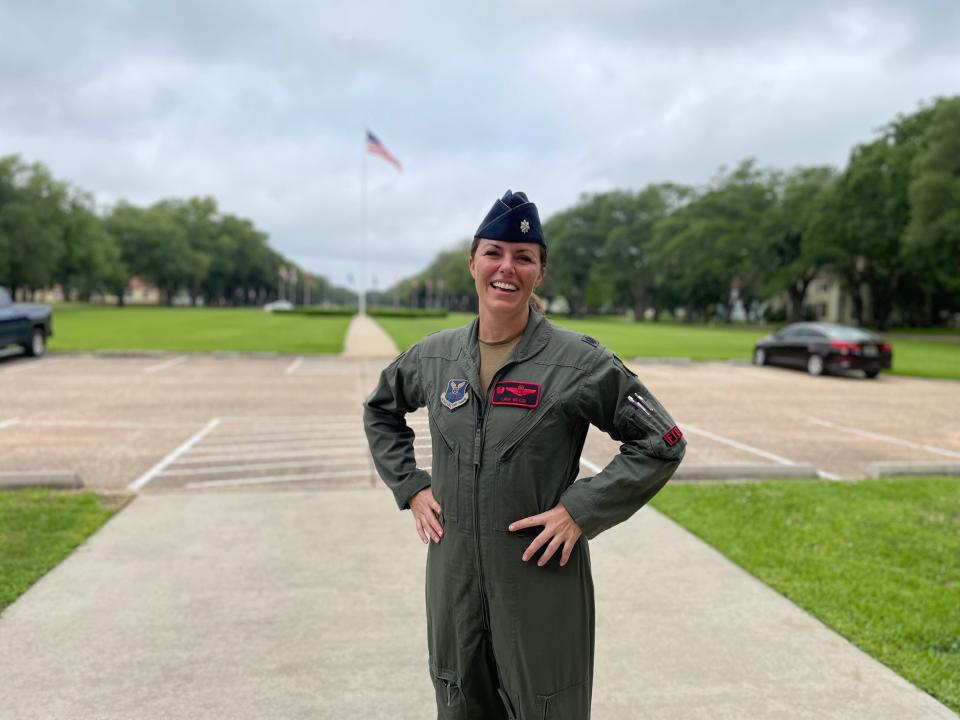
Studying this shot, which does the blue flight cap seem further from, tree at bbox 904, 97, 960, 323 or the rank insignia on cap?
tree at bbox 904, 97, 960, 323

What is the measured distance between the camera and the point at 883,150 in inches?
1716

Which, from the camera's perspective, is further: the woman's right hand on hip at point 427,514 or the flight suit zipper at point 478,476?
the woman's right hand on hip at point 427,514

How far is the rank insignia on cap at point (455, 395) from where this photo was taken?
2066 mm

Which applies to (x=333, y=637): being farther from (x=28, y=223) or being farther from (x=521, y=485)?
(x=28, y=223)

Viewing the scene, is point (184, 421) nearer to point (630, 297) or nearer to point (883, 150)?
point (883, 150)

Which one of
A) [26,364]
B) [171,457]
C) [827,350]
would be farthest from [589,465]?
[26,364]

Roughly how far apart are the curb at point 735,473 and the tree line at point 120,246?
2098 inches

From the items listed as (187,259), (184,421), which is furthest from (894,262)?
(187,259)

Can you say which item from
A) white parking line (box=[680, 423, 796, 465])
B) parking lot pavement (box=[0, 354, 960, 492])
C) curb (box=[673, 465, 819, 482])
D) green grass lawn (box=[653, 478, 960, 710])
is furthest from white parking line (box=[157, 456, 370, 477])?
white parking line (box=[680, 423, 796, 465])

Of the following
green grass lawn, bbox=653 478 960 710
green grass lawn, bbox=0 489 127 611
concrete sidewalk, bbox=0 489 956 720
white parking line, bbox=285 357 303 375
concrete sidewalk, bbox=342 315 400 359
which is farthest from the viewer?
concrete sidewalk, bbox=342 315 400 359

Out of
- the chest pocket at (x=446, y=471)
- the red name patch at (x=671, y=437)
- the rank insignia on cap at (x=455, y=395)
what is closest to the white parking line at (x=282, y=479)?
the chest pocket at (x=446, y=471)

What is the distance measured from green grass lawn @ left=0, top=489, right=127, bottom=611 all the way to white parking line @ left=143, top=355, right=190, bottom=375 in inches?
434

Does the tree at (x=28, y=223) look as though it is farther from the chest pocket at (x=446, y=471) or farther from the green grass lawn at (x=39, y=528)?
the chest pocket at (x=446, y=471)

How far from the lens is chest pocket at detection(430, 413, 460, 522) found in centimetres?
208
